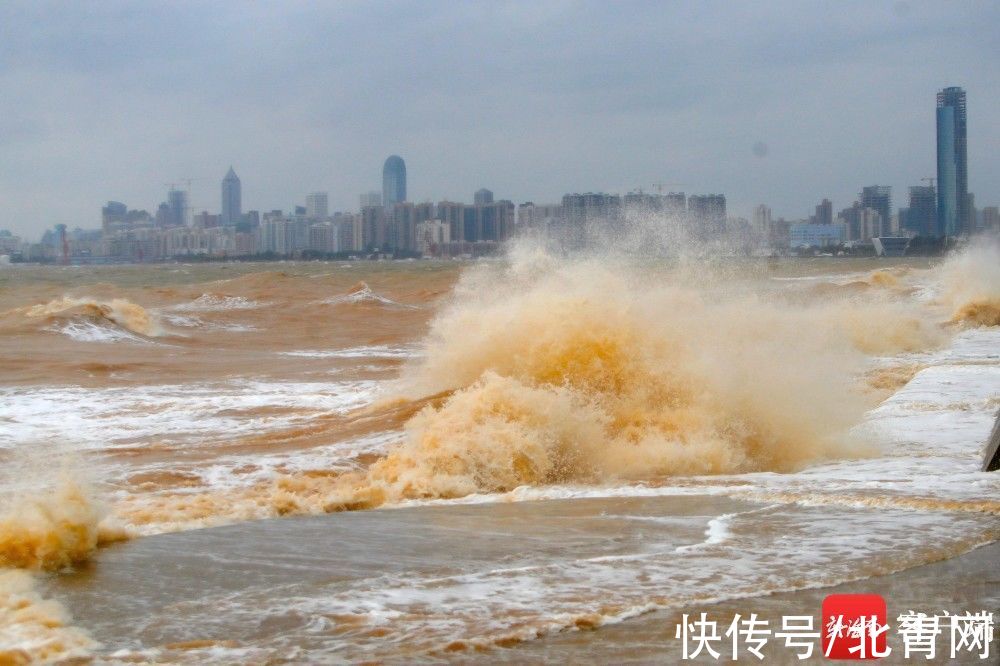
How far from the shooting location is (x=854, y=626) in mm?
5188

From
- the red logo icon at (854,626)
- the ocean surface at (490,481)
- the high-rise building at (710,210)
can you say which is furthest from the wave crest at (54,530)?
the high-rise building at (710,210)

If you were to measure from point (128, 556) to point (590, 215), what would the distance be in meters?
37.4

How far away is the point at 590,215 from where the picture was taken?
43281mm

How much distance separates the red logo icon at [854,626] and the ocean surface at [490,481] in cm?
35

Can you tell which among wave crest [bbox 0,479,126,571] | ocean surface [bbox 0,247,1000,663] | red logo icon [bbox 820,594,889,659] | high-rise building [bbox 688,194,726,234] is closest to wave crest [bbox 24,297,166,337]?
ocean surface [bbox 0,247,1000,663]

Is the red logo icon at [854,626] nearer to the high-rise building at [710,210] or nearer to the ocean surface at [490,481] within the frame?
the ocean surface at [490,481]

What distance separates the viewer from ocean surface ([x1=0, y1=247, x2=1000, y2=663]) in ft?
18.1

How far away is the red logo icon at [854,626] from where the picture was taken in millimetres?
4895

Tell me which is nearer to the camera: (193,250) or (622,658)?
(622,658)

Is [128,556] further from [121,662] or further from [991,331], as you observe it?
[991,331]

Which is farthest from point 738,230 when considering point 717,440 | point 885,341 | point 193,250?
point 193,250

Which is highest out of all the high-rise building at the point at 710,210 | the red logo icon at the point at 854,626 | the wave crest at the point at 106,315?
the high-rise building at the point at 710,210

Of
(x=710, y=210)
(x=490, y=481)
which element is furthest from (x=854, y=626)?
(x=710, y=210)

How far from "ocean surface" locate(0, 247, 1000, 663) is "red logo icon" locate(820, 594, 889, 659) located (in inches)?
13.8
